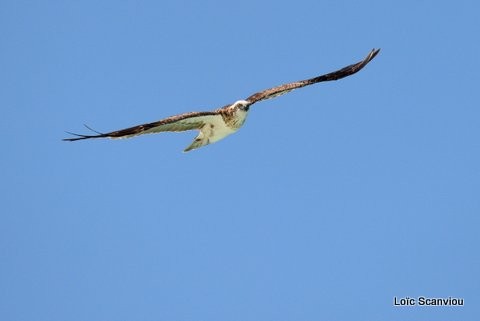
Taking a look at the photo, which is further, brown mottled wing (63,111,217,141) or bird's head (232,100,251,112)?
bird's head (232,100,251,112)

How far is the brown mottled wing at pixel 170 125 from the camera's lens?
92.9 ft

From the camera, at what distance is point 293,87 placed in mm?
31875

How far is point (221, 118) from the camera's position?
3120 centimetres

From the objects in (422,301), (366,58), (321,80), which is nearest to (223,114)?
(321,80)

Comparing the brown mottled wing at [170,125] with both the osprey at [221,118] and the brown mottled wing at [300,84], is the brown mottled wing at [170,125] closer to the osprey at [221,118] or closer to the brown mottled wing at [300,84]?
the osprey at [221,118]

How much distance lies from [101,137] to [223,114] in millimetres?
5122

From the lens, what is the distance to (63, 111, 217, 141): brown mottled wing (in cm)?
2831

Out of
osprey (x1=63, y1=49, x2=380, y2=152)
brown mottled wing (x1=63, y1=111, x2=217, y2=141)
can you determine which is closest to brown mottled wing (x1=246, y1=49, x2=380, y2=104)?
osprey (x1=63, y1=49, x2=380, y2=152)

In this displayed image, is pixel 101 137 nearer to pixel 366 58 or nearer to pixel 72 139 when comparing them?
pixel 72 139

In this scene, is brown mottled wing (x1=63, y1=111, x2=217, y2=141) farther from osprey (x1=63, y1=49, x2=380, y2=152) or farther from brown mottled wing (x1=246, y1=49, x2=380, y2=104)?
brown mottled wing (x1=246, y1=49, x2=380, y2=104)

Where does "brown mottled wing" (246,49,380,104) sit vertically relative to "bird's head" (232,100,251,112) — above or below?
above

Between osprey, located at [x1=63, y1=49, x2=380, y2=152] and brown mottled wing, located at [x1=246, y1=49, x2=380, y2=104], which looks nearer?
osprey, located at [x1=63, y1=49, x2=380, y2=152]

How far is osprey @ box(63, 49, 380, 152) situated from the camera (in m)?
29.6

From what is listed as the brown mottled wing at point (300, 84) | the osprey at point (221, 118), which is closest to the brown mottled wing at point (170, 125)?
the osprey at point (221, 118)
